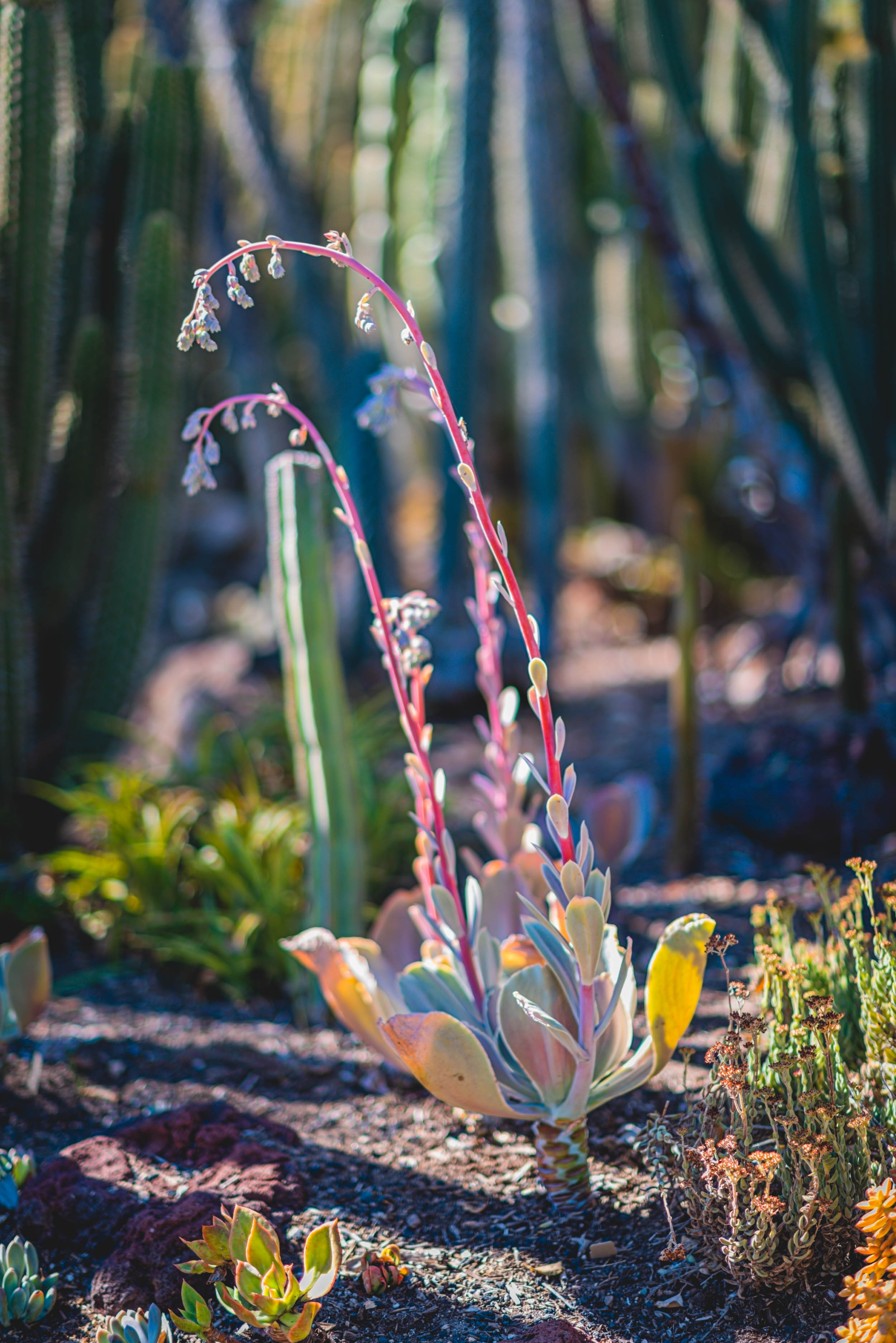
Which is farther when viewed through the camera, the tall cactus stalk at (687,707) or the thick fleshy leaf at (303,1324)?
the tall cactus stalk at (687,707)

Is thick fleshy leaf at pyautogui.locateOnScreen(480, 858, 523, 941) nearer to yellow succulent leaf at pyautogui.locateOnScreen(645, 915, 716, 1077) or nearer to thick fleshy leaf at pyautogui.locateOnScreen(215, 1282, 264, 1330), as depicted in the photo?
yellow succulent leaf at pyautogui.locateOnScreen(645, 915, 716, 1077)

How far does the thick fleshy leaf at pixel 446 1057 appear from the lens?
1621mm

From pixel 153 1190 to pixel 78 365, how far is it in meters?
2.85

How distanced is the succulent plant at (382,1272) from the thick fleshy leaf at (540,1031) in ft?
1.06

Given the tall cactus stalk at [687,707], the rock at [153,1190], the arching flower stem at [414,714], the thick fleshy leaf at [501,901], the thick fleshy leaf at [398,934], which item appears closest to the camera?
the rock at [153,1190]

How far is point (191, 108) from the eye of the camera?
3867 mm

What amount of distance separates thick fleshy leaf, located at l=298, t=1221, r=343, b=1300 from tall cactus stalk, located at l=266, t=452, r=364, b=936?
1031 mm

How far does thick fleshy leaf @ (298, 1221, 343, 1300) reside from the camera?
4.79 feet

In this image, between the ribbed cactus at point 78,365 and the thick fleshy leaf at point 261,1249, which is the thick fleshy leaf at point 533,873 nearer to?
the thick fleshy leaf at point 261,1249

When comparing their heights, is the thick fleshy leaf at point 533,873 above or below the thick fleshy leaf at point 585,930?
below

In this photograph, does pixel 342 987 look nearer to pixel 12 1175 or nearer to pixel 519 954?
pixel 519 954

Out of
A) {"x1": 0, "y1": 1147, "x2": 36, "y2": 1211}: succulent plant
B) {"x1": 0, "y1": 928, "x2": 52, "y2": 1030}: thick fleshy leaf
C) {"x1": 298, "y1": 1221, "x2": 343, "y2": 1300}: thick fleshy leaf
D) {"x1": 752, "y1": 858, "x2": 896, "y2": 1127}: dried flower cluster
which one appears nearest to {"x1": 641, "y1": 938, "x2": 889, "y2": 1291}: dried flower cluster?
{"x1": 752, "y1": 858, "x2": 896, "y2": 1127}: dried flower cluster

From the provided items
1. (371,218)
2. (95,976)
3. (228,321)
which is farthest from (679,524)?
(228,321)

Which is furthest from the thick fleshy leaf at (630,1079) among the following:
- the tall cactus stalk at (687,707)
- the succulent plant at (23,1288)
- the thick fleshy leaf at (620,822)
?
the tall cactus stalk at (687,707)
